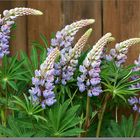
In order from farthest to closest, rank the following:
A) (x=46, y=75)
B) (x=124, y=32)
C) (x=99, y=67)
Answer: (x=124, y=32), (x=99, y=67), (x=46, y=75)

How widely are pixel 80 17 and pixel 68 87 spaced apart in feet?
1.79

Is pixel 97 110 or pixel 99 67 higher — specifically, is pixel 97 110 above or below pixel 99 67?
below

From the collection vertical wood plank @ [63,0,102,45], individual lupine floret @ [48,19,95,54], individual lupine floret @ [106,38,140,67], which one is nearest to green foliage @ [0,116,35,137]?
individual lupine floret @ [48,19,95,54]

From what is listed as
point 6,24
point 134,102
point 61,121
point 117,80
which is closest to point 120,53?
point 117,80

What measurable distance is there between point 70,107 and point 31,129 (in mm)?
275

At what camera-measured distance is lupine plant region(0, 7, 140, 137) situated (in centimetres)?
280

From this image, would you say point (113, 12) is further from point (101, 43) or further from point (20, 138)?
point (20, 138)

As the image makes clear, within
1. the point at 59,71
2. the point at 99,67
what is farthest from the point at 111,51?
the point at 59,71

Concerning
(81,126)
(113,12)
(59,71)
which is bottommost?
(81,126)

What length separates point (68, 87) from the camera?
3.00 meters

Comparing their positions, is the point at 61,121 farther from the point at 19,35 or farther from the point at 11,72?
the point at 19,35

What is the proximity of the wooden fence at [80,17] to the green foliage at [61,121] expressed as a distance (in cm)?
63

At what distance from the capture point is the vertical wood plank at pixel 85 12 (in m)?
3.36

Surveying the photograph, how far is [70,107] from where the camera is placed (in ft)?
10.0
